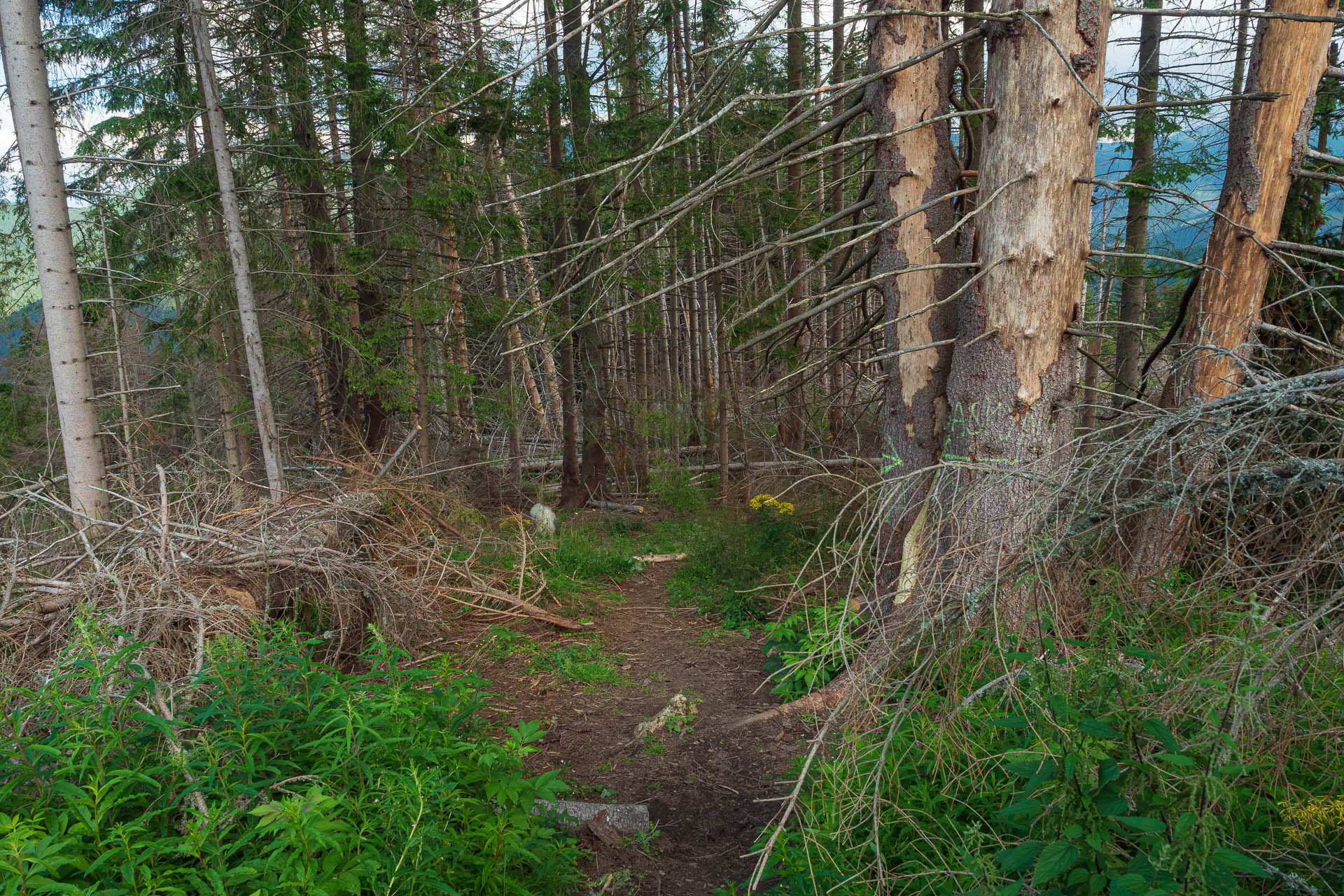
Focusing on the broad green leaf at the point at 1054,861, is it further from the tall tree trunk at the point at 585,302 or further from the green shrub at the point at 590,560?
the tall tree trunk at the point at 585,302

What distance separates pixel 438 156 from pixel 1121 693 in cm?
988

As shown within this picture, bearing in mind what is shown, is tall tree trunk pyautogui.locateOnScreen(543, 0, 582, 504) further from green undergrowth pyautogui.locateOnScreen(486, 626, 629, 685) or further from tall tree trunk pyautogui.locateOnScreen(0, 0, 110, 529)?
tall tree trunk pyautogui.locateOnScreen(0, 0, 110, 529)

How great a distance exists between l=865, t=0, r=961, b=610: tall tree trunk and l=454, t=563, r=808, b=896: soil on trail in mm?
1340

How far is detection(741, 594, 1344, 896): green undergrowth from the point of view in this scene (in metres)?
1.70

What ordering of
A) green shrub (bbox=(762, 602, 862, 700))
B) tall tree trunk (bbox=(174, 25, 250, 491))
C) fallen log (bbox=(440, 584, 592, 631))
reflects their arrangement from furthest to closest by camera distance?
1. tall tree trunk (bbox=(174, 25, 250, 491))
2. fallen log (bbox=(440, 584, 592, 631))
3. green shrub (bbox=(762, 602, 862, 700))

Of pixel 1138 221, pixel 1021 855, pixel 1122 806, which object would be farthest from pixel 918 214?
pixel 1138 221

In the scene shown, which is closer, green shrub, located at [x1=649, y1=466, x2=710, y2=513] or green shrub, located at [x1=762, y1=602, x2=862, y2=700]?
green shrub, located at [x1=762, y1=602, x2=862, y2=700]

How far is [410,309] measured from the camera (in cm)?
971

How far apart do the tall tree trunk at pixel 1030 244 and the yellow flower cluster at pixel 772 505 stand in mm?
3641

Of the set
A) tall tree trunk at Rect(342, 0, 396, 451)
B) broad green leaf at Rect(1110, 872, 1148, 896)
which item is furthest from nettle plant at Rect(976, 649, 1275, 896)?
tall tree trunk at Rect(342, 0, 396, 451)

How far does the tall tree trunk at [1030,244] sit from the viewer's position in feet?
10.7

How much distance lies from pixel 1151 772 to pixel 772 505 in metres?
5.71

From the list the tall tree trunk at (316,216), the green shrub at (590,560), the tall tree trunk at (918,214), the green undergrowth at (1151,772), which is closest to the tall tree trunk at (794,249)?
the green shrub at (590,560)

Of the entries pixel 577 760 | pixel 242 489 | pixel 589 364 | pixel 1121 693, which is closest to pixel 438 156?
pixel 589 364
